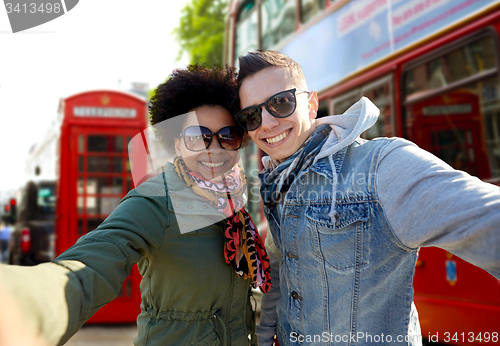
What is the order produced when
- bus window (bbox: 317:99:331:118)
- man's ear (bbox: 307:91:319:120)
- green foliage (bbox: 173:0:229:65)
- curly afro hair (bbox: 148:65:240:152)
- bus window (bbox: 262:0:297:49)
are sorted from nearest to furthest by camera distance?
man's ear (bbox: 307:91:319:120) < curly afro hair (bbox: 148:65:240:152) < bus window (bbox: 317:99:331:118) < bus window (bbox: 262:0:297:49) < green foliage (bbox: 173:0:229:65)

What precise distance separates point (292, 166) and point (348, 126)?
0.27m

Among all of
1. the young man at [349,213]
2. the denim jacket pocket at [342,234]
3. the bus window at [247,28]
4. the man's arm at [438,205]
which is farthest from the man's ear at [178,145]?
the bus window at [247,28]

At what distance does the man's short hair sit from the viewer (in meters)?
1.77

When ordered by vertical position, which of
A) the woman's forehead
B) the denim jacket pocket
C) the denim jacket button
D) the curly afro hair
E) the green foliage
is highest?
the green foliage

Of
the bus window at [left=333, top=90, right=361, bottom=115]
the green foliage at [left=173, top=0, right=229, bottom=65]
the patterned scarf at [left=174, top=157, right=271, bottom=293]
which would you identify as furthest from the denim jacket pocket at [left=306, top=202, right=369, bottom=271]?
the green foliage at [left=173, top=0, right=229, bottom=65]

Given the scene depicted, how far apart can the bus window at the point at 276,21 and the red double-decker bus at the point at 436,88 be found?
25.9 inches

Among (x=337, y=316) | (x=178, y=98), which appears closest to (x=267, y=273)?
(x=337, y=316)

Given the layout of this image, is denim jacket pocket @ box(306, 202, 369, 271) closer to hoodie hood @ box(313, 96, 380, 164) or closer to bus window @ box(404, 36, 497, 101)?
hoodie hood @ box(313, 96, 380, 164)

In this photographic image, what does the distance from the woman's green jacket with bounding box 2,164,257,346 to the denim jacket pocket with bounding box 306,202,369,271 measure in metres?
Result: 0.43

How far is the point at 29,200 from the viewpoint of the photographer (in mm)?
6723

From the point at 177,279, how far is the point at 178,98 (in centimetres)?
87

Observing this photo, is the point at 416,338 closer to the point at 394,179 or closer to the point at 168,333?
the point at 394,179

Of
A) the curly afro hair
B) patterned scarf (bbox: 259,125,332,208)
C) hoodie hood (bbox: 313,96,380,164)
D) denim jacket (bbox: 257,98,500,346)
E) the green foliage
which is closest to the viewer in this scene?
denim jacket (bbox: 257,98,500,346)

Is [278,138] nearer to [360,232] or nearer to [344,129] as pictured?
[344,129]
